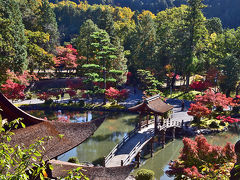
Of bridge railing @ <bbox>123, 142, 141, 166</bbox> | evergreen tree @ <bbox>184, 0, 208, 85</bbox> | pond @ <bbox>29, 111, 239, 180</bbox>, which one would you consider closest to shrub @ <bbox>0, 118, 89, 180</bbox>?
bridge railing @ <bbox>123, 142, 141, 166</bbox>

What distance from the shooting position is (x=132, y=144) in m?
21.6

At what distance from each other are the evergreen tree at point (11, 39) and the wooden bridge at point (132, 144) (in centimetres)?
2045

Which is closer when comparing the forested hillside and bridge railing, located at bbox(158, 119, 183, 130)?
bridge railing, located at bbox(158, 119, 183, 130)

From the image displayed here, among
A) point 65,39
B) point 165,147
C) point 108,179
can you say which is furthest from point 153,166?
point 65,39

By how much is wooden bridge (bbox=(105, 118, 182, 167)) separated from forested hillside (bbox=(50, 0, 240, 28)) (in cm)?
8186

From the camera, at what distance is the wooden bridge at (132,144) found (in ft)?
62.0

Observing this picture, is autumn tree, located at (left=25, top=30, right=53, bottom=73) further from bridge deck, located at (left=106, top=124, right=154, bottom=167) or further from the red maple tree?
bridge deck, located at (left=106, top=124, right=154, bottom=167)

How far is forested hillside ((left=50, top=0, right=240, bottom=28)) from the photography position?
94812mm

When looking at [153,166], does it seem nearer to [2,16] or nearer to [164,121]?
[164,121]

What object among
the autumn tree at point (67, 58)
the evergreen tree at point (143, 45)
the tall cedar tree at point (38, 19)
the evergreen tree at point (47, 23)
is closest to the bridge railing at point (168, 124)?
the evergreen tree at point (143, 45)

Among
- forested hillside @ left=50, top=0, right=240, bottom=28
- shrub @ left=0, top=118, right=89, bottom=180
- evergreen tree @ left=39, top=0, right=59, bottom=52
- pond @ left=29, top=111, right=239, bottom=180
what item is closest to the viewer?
shrub @ left=0, top=118, right=89, bottom=180

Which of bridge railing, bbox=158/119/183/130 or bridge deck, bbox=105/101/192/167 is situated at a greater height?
bridge railing, bbox=158/119/183/130

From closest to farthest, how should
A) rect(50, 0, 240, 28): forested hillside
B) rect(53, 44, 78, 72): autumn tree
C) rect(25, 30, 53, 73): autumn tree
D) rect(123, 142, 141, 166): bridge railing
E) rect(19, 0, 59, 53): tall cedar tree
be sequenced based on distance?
rect(123, 142, 141, 166): bridge railing
rect(25, 30, 53, 73): autumn tree
rect(19, 0, 59, 53): tall cedar tree
rect(53, 44, 78, 72): autumn tree
rect(50, 0, 240, 28): forested hillside

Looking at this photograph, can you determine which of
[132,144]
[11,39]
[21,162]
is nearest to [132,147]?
[132,144]
